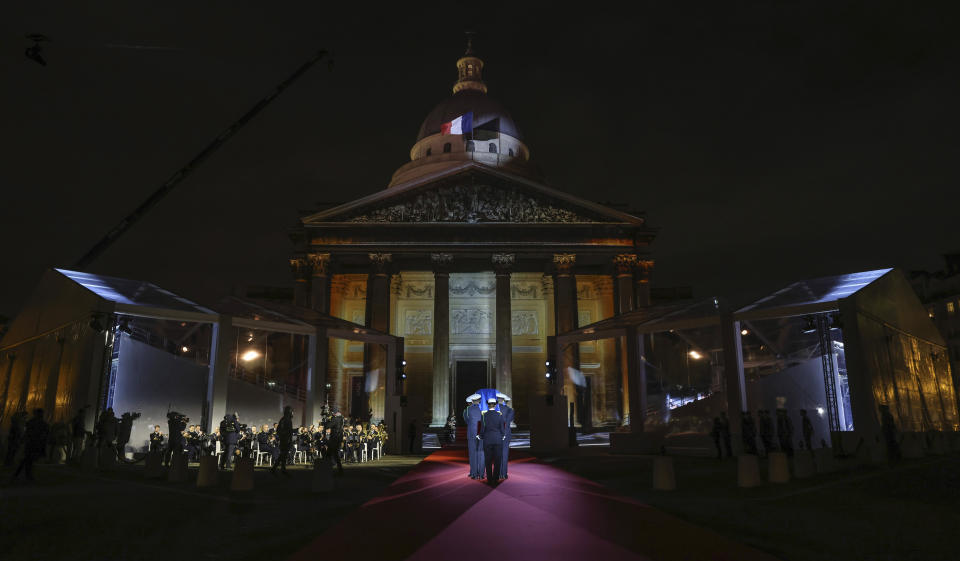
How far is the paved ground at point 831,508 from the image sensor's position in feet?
22.9

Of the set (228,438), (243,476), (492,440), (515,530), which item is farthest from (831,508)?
(228,438)

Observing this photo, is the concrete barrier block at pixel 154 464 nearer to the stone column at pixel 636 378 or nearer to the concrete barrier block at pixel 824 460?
the concrete barrier block at pixel 824 460

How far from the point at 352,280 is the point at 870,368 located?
102 ft

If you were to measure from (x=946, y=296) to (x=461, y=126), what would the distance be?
133 feet

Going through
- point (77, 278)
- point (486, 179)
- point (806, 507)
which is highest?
point (486, 179)

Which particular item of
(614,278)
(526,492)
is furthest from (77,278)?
(614,278)

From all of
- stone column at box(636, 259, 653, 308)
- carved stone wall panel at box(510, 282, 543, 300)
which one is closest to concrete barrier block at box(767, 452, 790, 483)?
stone column at box(636, 259, 653, 308)

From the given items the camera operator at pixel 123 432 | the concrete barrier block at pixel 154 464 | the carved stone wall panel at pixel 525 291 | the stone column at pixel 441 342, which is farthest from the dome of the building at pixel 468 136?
the concrete barrier block at pixel 154 464

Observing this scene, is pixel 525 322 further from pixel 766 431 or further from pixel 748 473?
pixel 748 473

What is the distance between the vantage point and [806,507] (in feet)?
31.4

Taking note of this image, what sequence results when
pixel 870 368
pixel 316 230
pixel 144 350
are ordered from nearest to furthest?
pixel 870 368, pixel 144 350, pixel 316 230

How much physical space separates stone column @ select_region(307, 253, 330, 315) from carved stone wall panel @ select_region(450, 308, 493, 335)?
9.13m

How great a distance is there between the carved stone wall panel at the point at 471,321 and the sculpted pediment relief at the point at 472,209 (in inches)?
302

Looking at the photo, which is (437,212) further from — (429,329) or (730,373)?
(730,373)
